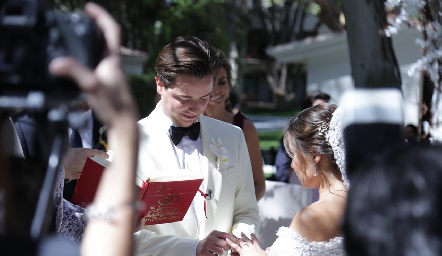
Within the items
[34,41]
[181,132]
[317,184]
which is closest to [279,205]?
[181,132]

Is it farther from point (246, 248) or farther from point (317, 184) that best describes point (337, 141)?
point (246, 248)

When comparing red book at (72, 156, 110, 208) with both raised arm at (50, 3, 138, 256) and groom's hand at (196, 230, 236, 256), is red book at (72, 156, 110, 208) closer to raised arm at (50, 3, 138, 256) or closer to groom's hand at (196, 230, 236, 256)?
groom's hand at (196, 230, 236, 256)

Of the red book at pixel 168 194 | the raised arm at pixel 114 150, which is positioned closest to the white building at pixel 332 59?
the red book at pixel 168 194

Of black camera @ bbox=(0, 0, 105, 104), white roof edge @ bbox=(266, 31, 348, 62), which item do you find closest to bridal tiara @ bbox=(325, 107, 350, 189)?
black camera @ bbox=(0, 0, 105, 104)

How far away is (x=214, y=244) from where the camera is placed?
323 centimetres

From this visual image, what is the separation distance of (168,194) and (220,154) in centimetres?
54

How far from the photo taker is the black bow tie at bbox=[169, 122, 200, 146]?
11.9 feet

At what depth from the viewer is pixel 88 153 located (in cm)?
323

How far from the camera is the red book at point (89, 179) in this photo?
3.00m

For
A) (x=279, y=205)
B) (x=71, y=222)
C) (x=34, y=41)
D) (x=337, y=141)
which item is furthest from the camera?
(x=279, y=205)

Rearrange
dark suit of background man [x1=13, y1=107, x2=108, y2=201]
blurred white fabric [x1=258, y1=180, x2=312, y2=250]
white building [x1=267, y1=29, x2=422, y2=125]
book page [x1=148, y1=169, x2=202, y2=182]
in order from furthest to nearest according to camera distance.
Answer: white building [x1=267, y1=29, x2=422, y2=125] → blurred white fabric [x1=258, y1=180, x2=312, y2=250] → book page [x1=148, y1=169, x2=202, y2=182] → dark suit of background man [x1=13, y1=107, x2=108, y2=201]

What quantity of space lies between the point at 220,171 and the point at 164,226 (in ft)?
1.42

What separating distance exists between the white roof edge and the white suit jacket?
14558 millimetres

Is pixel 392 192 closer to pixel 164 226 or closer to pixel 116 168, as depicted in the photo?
pixel 116 168
